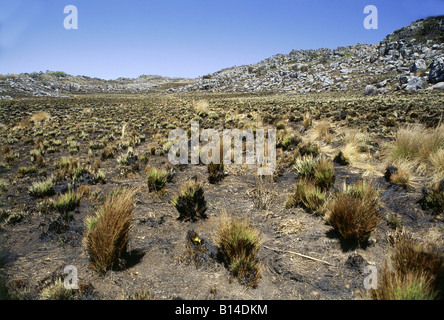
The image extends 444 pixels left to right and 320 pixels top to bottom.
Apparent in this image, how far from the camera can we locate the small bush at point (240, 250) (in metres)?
3.12

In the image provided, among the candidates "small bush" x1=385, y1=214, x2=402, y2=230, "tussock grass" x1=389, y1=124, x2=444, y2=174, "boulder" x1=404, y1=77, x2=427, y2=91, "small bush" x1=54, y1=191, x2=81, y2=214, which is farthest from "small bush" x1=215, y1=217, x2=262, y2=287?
"boulder" x1=404, y1=77, x2=427, y2=91

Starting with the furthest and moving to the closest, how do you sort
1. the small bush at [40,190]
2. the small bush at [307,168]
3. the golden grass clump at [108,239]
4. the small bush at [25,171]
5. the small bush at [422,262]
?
the small bush at [25,171] < the small bush at [40,190] < the small bush at [307,168] < the golden grass clump at [108,239] < the small bush at [422,262]

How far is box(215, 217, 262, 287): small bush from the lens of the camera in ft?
10.2

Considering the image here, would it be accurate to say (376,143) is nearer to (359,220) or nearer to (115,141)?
(359,220)

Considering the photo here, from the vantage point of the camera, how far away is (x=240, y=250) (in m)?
3.40

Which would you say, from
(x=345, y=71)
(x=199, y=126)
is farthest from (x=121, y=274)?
(x=345, y=71)

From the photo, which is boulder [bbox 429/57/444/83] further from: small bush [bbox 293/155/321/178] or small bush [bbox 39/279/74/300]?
small bush [bbox 39/279/74/300]

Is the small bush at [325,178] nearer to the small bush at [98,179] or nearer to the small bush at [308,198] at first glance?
the small bush at [308,198]

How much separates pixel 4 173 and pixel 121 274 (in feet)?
27.9

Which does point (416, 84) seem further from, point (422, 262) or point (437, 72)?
point (422, 262)

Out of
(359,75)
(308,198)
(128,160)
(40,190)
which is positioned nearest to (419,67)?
(359,75)

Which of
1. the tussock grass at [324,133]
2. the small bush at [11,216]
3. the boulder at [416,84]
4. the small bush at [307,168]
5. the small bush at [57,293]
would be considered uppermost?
the boulder at [416,84]

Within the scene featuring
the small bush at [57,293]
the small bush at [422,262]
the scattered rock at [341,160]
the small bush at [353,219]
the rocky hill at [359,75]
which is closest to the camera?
the small bush at [422,262]

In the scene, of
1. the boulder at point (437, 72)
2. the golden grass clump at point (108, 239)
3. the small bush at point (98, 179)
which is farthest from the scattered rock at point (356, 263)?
the boulder at point (437, 72)
